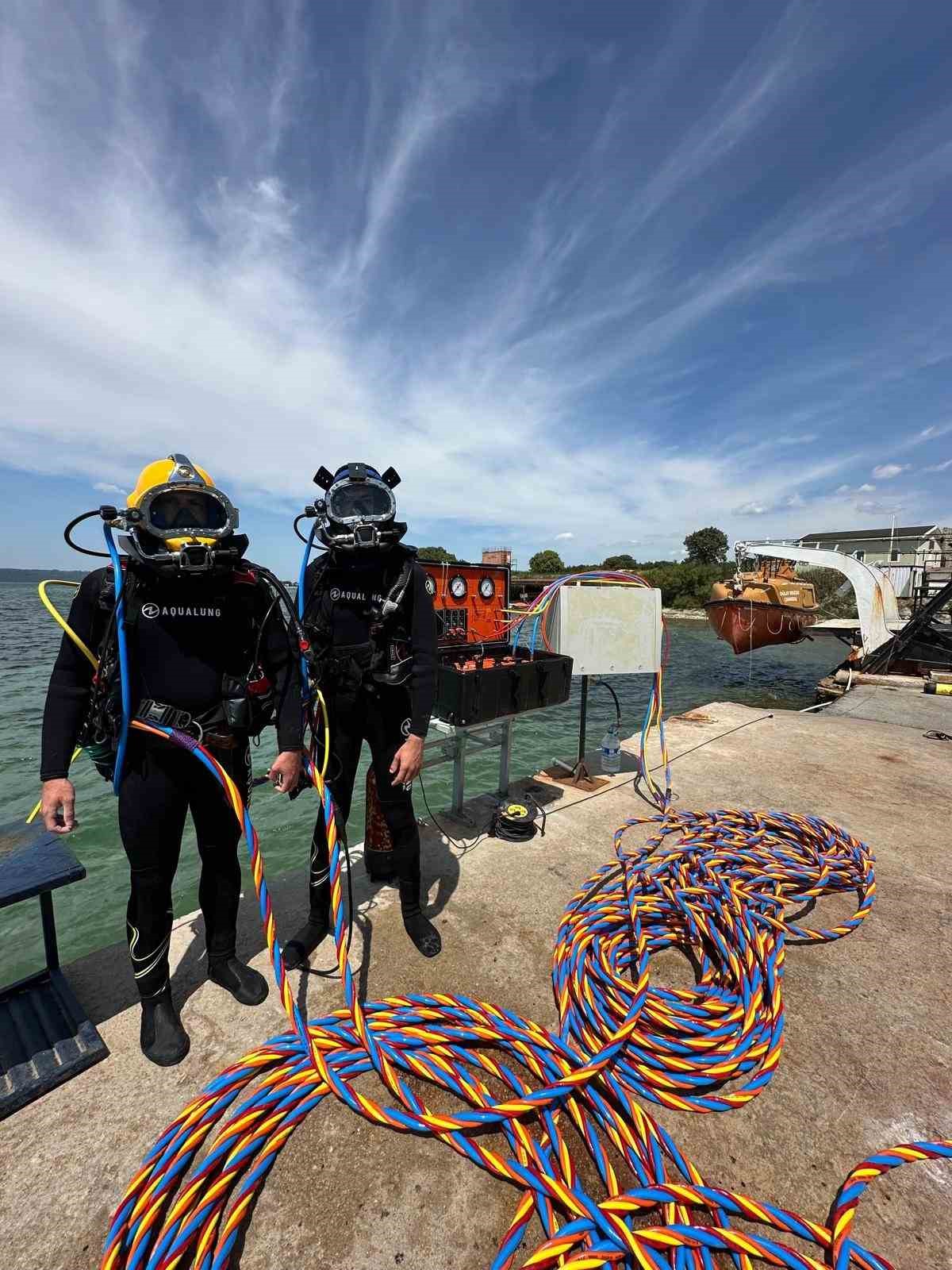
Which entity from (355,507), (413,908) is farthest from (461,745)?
(355,507)

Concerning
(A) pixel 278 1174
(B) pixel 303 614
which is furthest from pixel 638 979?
(B) pixel 303 614

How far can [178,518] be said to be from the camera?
1849 millimetres

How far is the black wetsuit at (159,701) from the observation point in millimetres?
1779

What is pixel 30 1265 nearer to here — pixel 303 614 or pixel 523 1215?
pixel 523 1215

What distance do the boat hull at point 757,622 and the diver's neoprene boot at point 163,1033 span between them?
1846 centimetres

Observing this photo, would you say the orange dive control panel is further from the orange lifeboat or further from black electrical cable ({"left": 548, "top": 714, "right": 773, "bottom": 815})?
the orange lifeboat

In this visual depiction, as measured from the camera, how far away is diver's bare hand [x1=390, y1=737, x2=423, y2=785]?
228 cm

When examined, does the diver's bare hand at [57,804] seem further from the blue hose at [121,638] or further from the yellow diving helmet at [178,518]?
the yellow diving helmet at [178,518]

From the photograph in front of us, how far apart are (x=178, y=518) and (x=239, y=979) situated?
1846 mm

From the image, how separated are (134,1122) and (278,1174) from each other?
51 centimetres

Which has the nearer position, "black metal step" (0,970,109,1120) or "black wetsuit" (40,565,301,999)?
"black metal step" (0,970,109,1120)

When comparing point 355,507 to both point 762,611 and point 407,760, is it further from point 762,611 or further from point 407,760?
point 762,611

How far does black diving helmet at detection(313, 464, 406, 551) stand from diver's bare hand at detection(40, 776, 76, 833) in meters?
1.32

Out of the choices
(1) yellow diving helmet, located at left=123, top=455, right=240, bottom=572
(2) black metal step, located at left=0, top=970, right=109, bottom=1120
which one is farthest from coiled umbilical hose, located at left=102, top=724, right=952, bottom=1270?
(1) yellow diving helmet, located at left=123, top=455, right=240, bottom=572
